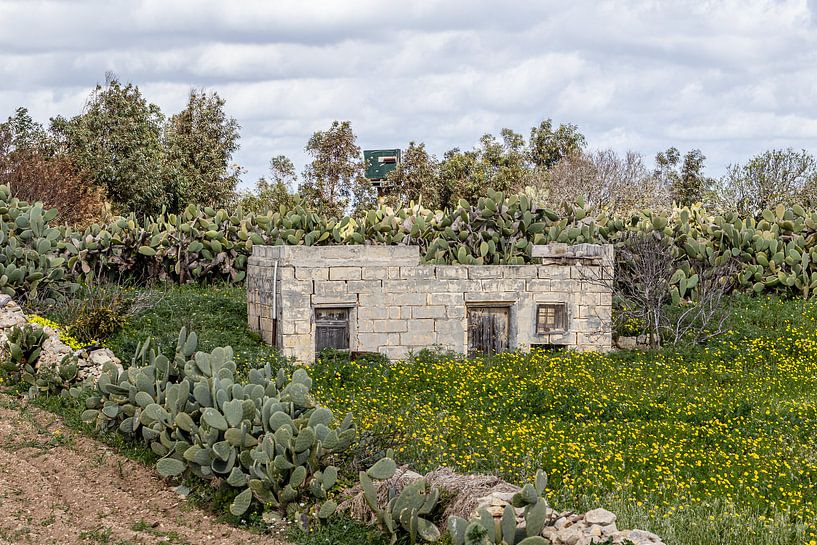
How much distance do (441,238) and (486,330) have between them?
432 centimetres

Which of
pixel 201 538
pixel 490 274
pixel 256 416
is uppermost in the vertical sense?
pixel 490 274

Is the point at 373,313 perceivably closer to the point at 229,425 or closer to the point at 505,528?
the point at 229,425

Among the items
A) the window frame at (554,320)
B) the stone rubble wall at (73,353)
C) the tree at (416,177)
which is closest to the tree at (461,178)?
the tree at (416,177)

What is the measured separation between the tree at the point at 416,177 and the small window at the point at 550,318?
77.0 feet

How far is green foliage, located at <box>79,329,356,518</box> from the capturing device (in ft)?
29.2

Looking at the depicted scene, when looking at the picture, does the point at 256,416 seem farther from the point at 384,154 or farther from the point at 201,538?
the point at 384,154

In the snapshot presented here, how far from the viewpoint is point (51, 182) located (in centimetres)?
2947

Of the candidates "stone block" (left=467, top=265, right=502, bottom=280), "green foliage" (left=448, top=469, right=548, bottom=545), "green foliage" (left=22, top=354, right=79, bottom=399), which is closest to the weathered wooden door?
"stone block" (left=467, top=265, right=502, bottom=280)

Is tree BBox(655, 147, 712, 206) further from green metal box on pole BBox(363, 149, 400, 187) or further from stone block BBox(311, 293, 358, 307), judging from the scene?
stone block BBox(311, 293, 358, 307)

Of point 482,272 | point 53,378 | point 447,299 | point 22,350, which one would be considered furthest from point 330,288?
point 22,350

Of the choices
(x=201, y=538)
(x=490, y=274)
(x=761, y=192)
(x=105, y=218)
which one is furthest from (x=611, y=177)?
(x=201, y=538)

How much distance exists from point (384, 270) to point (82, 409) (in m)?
5.39

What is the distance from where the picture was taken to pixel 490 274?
16.0 metres

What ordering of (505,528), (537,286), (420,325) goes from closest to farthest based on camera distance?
(505,528) < (420,325) < (537,286)
